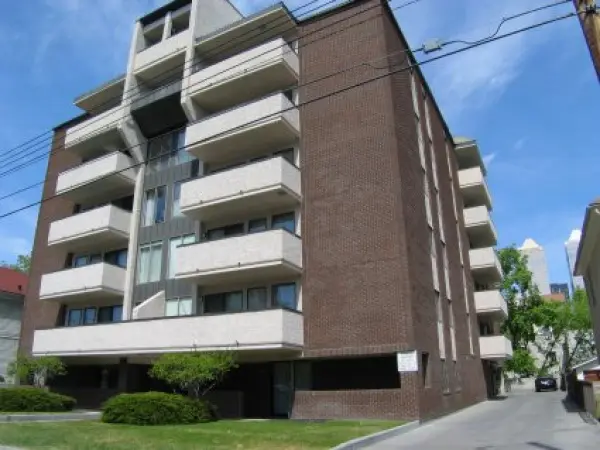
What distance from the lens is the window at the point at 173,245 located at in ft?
81.5

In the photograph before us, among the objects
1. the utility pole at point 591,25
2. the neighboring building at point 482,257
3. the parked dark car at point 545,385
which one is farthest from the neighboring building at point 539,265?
the utility pole at point 591,25

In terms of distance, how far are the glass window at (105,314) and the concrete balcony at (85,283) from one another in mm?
712

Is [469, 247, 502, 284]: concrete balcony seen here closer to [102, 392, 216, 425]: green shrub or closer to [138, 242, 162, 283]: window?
[138, 242, 162, 283]: window

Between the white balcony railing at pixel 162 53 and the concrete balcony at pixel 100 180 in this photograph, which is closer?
the white balcony railing at pixel 162 53

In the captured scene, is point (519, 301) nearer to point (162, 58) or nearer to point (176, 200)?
point (176, 200)

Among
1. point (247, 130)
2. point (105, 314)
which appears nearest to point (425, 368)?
point (247, 130)

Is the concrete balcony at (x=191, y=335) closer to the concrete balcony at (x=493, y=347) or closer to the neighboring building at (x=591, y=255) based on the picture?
the neighboring building at (x=591, y=255)

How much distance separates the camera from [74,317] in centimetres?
2883

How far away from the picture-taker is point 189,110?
2525 centimetres

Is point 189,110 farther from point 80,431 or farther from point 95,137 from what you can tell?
point 80,431

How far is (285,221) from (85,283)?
10492mm

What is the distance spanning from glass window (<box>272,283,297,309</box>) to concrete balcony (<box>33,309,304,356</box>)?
116 centimetres

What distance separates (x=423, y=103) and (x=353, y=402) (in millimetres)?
17020

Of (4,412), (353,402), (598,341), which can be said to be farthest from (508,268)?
(4,412)
